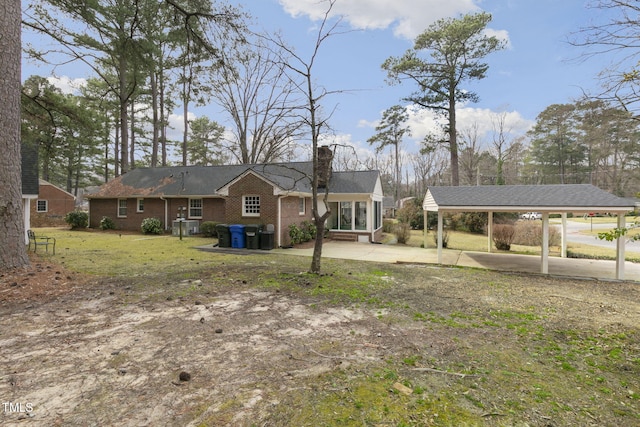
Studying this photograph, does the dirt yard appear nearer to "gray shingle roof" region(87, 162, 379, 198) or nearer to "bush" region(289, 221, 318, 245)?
"bush" region(289, 221, 318, 245)

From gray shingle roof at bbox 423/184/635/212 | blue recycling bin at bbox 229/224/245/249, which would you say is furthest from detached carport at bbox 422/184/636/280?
blue recycling bin at bbox 229/224/245/249

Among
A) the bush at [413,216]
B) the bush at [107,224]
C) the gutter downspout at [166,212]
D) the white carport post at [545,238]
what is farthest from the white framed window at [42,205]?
the white carport post at [545,238]

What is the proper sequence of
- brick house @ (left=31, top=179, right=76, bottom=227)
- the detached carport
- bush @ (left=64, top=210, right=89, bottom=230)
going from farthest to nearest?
1. brick house @ (left=31, top=179, right=76, bottom=227)
2. bush @ (left=64, top=210, right=89, bottom=230)
3. the detached carport

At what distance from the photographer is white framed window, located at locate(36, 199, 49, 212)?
28.0 meters

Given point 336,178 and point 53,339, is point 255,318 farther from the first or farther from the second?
point 336,178

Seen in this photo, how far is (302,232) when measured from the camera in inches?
618

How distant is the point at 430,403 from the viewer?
2705 mm

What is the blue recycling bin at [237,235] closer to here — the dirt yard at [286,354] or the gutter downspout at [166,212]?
the dirt yard at [286,354]

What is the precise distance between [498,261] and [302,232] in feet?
28.7

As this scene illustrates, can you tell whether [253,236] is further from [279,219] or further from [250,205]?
[250,205]

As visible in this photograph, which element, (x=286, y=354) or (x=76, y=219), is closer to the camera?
(x=286, y=354)

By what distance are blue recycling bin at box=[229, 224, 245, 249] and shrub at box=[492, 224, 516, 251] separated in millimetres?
12737

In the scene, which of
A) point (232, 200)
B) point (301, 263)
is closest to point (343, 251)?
point (301, 263)

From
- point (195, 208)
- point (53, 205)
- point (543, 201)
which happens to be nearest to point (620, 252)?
point (543, 201)
